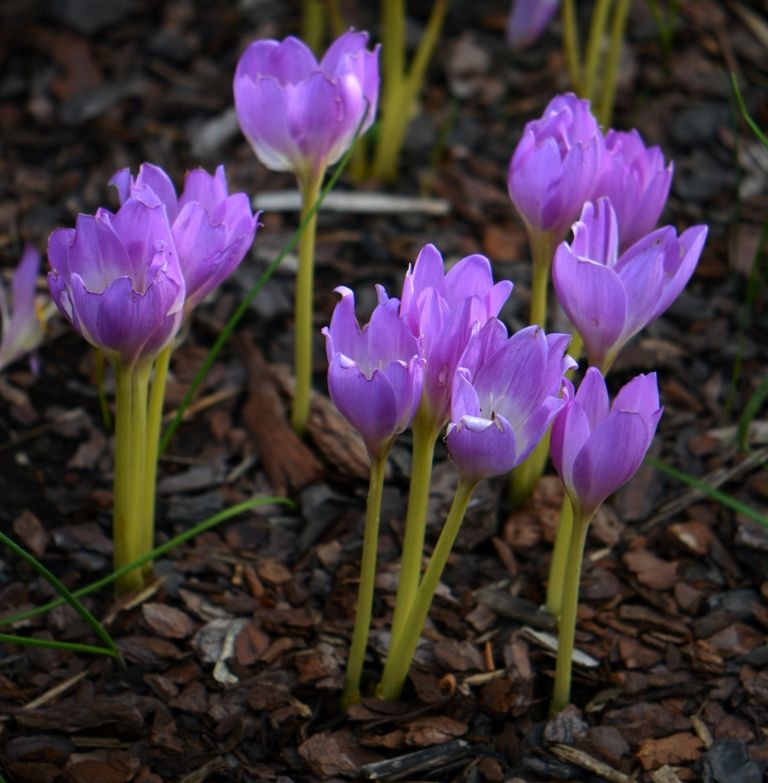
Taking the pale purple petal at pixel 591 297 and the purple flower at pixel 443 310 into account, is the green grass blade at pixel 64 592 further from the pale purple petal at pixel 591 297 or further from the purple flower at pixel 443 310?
the pale purple petal at pixel 591 297

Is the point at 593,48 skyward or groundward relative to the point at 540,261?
skyward

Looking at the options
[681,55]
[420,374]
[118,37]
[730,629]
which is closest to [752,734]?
[730,629]

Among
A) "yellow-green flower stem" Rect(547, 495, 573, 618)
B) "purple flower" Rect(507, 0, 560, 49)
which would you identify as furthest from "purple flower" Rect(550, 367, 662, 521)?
"purple flower" Rect(507, 0, 560, 49)

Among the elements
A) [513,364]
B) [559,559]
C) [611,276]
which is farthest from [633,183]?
[559,559]

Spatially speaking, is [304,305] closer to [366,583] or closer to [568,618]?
[366,583]

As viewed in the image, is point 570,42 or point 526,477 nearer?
point 526,477

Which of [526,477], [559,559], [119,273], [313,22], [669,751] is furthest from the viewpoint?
[313,22]
